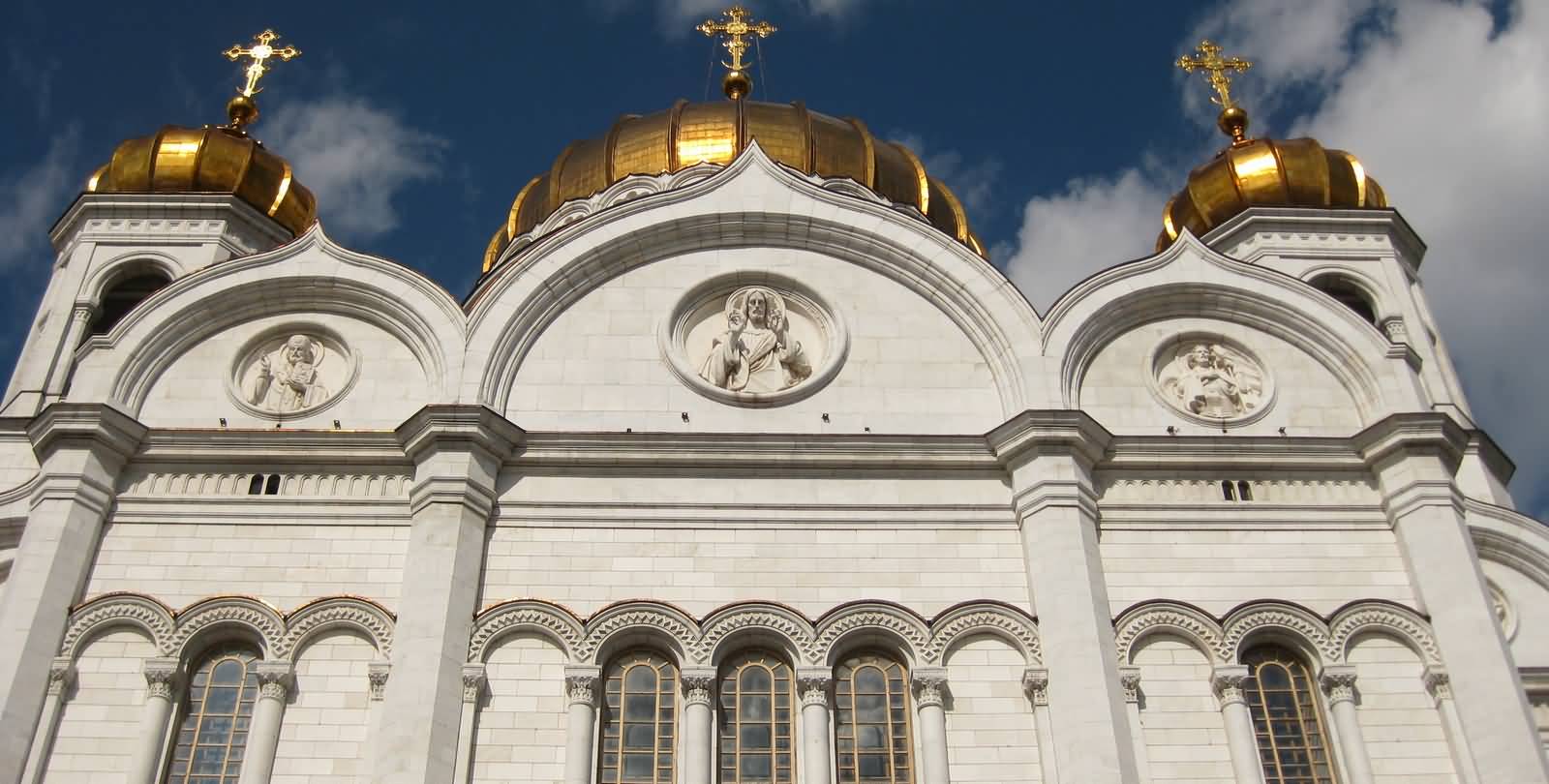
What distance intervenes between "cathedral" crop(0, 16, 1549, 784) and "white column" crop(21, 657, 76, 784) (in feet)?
0.14

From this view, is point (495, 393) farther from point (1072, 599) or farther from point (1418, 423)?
point (1418, 423)

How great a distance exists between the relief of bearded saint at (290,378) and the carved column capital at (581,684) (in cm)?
456

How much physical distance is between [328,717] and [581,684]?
2433 millimetres

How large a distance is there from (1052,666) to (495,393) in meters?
6.66

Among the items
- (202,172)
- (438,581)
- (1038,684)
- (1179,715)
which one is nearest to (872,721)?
(1038,684)

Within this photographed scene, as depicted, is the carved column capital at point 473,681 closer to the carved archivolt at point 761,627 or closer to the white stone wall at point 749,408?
the carved archivolt at point 761,627

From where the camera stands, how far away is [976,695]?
603 inches

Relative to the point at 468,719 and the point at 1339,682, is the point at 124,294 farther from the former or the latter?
the point at 1339,682

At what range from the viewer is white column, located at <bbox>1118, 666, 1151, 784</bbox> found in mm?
14766

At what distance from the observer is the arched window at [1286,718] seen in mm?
15117

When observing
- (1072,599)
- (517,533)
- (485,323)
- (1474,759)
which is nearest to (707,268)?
(485,323)

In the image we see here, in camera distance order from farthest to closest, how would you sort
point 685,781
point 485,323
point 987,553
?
point 485,323 → point 987,553 → point 685,781

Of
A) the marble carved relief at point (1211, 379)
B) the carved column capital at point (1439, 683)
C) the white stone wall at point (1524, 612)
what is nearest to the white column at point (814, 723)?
the marble carved relief at point (1211, 379)

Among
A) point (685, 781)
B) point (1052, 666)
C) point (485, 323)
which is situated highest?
point (485, 323)
